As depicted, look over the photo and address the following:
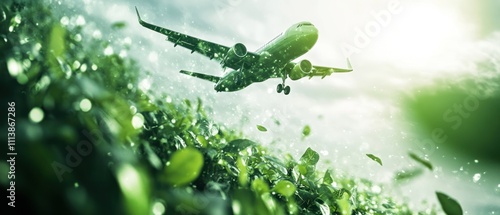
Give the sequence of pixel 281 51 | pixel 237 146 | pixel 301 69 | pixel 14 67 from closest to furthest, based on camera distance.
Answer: pixel 14 67, pixel 237 146, pixel 281 51, pixel 301 69

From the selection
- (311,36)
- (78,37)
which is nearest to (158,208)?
(78,37)

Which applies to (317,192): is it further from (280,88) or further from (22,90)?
(280,88)

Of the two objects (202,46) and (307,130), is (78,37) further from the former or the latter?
(202,46)

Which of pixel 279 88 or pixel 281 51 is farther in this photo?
pixel 279 88

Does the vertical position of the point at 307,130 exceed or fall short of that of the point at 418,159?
it falls short

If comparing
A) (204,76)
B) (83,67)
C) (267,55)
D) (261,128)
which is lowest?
(204,76)

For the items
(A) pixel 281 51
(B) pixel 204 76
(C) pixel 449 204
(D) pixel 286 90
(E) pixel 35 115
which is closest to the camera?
(E) pixel 35 115
